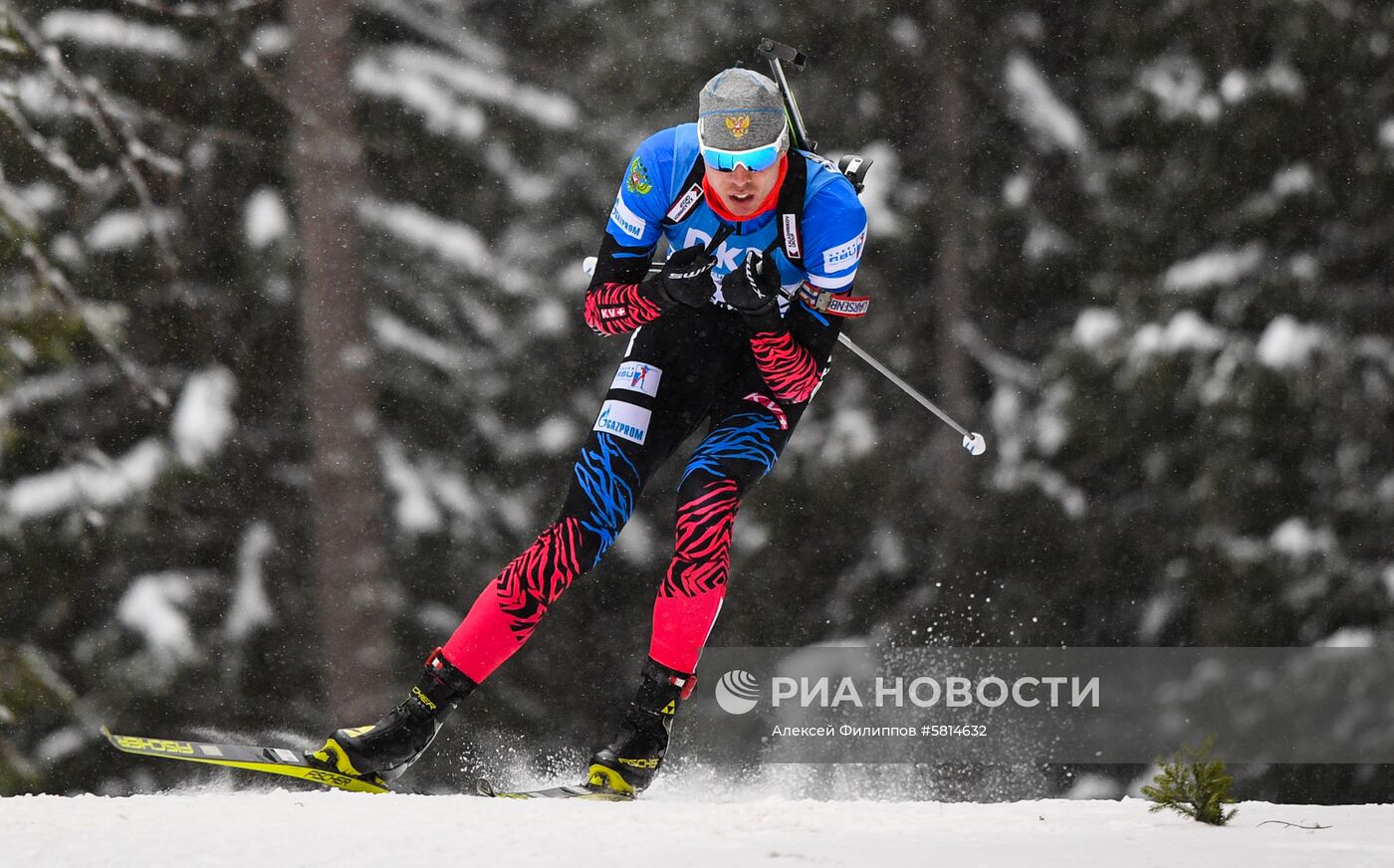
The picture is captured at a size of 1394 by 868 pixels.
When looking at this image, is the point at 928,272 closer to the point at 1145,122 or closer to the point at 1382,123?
the point at 1145,122

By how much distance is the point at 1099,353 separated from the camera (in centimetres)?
486

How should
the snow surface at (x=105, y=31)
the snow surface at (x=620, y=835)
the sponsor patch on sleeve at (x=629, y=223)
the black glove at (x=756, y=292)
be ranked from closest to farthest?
the snow surface at (x=620, y=835) < the black glove at (x=756, y=292) < the sponsor patch on sleeve at (x=629, y=223) < the snow surface at (x=105, y=31)

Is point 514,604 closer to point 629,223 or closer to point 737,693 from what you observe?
point 629,223

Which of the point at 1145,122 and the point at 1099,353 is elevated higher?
the point at 1145,122

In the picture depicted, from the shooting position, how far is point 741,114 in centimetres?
326

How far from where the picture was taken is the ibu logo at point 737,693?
476 cm

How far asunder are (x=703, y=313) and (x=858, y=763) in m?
1.99

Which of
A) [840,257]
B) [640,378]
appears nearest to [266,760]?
[640,378]

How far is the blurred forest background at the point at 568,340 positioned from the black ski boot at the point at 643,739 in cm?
140

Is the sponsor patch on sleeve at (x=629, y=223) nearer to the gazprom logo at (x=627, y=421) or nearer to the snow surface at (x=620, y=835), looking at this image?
the gazprom logo at (x=627, y=421)

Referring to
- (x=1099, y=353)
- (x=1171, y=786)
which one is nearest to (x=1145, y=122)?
(x=1099, y=353)

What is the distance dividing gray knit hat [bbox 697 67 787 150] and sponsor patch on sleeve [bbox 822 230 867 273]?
0.37 meters

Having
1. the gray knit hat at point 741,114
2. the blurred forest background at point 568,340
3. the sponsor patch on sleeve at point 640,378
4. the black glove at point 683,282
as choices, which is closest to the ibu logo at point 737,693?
the blurred forest background at point 568,340

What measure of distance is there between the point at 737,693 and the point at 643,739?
1.42 metres
